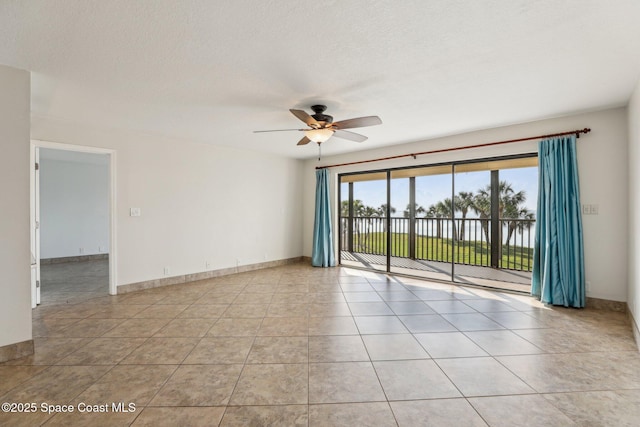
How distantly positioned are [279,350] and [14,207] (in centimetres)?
260

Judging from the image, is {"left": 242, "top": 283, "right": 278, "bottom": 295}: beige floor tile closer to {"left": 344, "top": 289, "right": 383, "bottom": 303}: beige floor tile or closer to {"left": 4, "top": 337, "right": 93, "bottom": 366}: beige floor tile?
{"left": 344, "top": 289, "right": 383, "bottom": 303}: beige floor tile

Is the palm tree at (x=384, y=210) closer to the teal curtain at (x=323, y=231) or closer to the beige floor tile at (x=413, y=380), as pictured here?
the teal curtain at (x=323, y=231)

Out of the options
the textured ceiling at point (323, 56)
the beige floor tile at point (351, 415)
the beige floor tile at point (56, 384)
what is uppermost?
the textured ceiling at point (323, 56)

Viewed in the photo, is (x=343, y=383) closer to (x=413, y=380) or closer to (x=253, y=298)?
(x=413, y=380)

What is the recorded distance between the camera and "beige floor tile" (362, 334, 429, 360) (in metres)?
2.49

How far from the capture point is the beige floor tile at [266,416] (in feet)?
5.56

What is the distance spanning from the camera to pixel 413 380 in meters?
2.13

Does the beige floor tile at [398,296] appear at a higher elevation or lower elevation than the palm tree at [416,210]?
lower

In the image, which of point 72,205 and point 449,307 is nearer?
point 449,307

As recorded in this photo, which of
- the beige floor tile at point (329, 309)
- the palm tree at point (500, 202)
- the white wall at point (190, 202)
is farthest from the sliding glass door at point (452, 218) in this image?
the beige floor tile at point (329, 309)

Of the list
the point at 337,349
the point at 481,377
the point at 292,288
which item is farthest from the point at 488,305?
the point at 292,288

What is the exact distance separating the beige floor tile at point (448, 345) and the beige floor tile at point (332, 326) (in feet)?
2.23

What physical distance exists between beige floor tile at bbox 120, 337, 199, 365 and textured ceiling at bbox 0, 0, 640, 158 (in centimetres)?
251

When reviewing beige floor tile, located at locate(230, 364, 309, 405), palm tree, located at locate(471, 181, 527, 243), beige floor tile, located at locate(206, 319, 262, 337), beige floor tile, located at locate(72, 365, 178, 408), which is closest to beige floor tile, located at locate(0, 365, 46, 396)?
beige floor tile, located at locate(72, 365, 178, 408)
